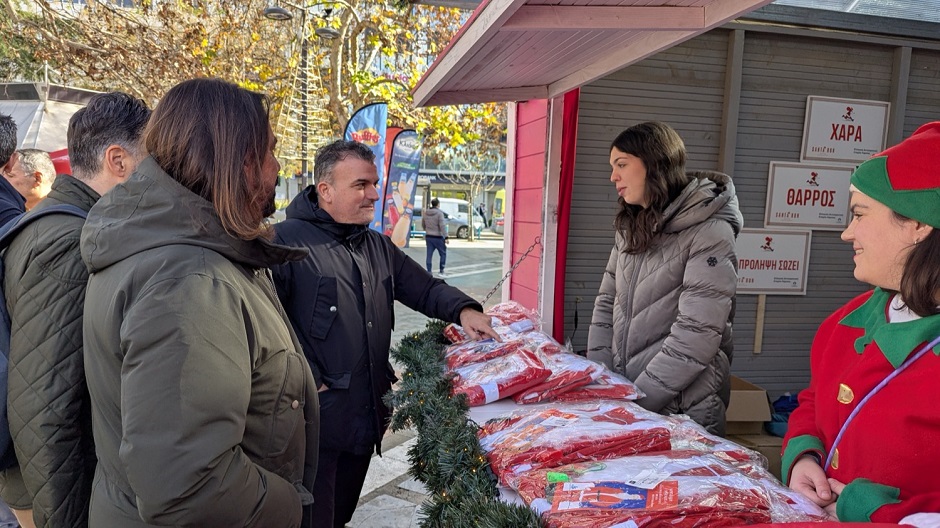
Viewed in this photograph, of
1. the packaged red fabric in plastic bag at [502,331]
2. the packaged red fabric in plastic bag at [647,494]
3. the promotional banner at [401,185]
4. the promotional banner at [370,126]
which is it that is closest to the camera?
the packaged red fabric in plastic bag at [647,494]

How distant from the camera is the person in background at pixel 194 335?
3.72 feet

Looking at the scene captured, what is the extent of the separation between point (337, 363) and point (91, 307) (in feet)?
3.99

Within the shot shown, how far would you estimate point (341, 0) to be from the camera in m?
8.98

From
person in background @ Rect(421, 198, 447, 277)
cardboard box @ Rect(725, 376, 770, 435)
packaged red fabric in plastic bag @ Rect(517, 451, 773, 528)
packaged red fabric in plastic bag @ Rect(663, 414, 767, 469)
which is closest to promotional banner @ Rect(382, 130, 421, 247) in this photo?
cardboard box @ Rect(725, 376, 770, 435)

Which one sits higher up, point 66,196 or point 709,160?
point 709,160

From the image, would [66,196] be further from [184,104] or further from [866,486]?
[866,486]

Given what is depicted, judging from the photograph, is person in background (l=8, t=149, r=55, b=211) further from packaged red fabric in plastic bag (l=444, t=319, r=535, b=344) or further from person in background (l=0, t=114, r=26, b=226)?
packaged red fabric in plastic bag (l=444, t=319, r=535, b=344)

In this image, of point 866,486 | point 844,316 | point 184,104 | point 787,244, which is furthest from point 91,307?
point 787,244

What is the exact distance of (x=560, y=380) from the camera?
186 cm

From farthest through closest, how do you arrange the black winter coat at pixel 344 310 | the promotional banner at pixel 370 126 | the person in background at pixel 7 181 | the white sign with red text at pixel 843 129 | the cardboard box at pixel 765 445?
the promotional banner at pixel 370 126, the white sign with red text at pixel 843 129, the cardboard box at pixel 765 445, the person in background at pixel 7 181, the black winter coat at pixel 344 310

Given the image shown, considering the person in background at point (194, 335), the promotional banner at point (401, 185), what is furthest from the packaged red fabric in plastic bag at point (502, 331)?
the promotional banner at point (401, 185)

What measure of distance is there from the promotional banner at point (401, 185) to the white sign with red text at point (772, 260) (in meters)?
5.46

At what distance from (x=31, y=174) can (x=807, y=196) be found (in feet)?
18.5

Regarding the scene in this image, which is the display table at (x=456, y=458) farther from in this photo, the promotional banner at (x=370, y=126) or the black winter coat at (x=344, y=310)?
the promotional banner at (x=370, y=126)
